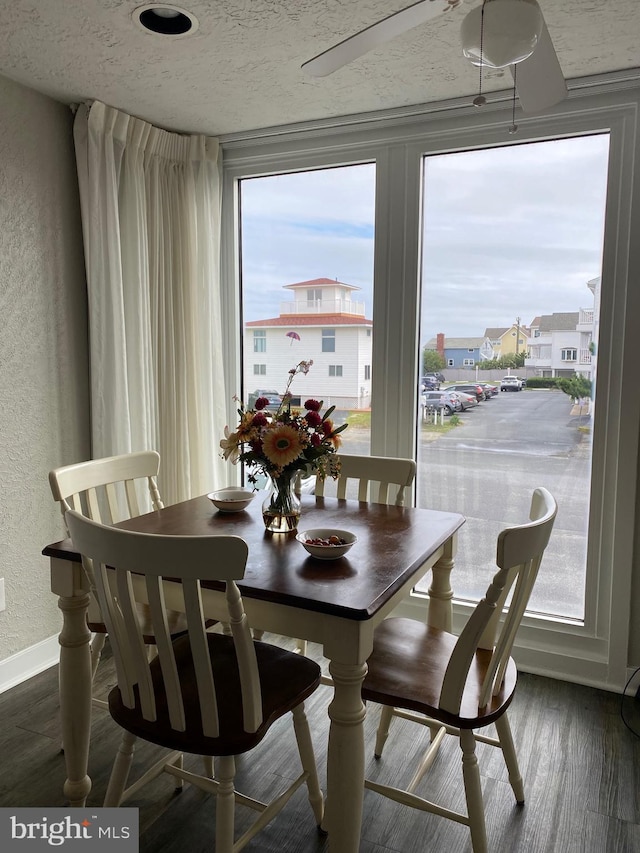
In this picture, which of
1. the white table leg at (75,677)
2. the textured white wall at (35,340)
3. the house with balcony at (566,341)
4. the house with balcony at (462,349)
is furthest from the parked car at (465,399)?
the white table leg at (75,677)

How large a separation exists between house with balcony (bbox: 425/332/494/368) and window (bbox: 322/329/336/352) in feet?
1.66

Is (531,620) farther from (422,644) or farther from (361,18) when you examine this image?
(361,18)

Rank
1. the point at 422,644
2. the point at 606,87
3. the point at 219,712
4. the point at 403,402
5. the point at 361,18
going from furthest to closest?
1. the point at 403,402
2. the point at 606,87
3. the point at 361,18
4. the point at 422,644
5. the point at 219,712

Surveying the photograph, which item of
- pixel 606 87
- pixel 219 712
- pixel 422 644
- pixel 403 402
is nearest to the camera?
pixel 219 712

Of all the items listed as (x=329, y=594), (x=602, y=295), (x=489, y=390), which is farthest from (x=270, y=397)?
(x=329, y=594)

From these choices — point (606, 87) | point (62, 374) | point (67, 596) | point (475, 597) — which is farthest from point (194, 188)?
point (475, 597)

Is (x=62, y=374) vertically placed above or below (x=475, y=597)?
above

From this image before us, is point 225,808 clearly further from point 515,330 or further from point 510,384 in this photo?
point 515,330

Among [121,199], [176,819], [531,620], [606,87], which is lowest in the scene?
[176,819]

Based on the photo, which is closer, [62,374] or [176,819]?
[176,819]

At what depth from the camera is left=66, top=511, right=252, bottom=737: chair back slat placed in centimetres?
135

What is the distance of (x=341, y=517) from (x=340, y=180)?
184 centimetres

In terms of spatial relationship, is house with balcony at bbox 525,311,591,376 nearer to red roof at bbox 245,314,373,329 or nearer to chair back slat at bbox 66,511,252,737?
red roof at bbox 245,314,373,329

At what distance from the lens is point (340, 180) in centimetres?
322
